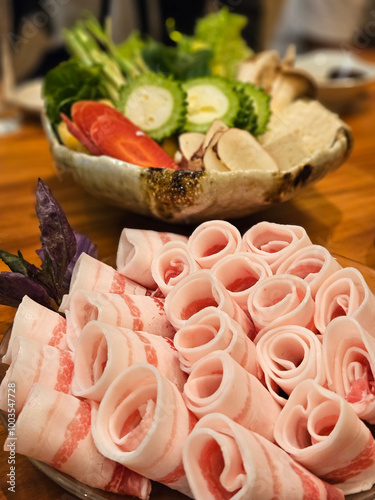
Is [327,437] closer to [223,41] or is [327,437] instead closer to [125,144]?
[125,144]

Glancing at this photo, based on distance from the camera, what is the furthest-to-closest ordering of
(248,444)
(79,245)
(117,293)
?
1. (79,245)
2. (117,293)
3. (248,444)

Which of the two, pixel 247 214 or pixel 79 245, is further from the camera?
pixel 247 214

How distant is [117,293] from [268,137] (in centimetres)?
81

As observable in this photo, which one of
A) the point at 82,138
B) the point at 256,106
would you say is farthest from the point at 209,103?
the point at 82,138

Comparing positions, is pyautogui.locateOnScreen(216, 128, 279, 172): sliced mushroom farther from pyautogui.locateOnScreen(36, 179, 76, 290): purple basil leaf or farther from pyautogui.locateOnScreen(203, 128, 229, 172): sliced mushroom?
pyautogui.locateOnScreen(36, 179, 76, 290): purple basil leaf

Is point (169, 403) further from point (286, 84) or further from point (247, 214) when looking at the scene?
point (286, 84)

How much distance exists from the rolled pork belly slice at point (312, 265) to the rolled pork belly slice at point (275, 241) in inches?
0.6

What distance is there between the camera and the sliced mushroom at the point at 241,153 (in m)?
1.37

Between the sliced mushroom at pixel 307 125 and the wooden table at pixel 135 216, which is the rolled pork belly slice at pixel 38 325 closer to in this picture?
→ the wooden table at pixel 135 216

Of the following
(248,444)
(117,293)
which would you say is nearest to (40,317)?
(117,293)

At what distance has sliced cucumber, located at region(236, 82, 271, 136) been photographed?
1586 mm

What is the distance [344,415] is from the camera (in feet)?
2.18

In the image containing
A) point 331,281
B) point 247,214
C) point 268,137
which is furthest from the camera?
point 268,137

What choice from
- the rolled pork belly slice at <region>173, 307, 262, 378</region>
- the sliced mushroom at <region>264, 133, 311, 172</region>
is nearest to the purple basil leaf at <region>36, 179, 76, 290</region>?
the rolled pork belly slice at <region>173, 307, 262, 378</region>
